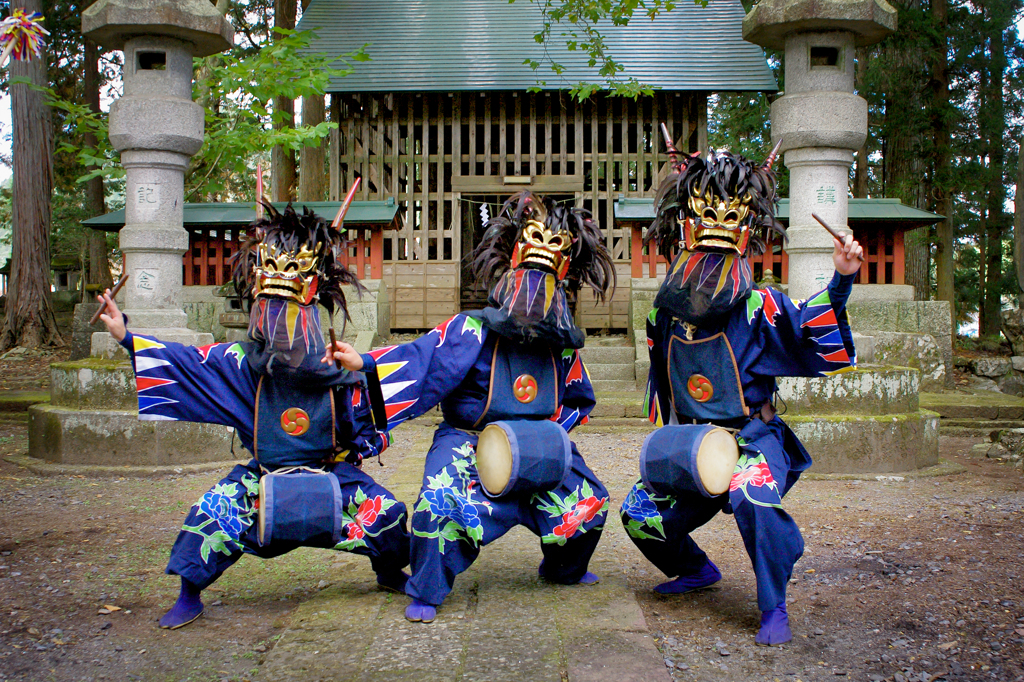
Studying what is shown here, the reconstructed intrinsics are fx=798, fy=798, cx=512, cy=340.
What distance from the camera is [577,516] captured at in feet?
10.9

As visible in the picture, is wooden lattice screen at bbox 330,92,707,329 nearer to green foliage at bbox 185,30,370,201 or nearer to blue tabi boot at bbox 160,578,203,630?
green foliage at bbox 185,30,370,201

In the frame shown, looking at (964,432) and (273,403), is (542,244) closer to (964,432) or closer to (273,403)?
(273,403)

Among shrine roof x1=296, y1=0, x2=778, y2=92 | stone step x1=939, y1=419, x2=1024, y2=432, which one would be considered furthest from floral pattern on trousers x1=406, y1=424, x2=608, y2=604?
shrine roof x1=296, y1=0, x2=778, y2=92

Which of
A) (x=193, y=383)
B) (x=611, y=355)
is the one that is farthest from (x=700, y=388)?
(x=611, y=355)

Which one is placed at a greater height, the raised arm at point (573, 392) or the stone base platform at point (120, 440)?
the raised arm at point (573, 392)

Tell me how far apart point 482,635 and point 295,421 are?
1.11 m

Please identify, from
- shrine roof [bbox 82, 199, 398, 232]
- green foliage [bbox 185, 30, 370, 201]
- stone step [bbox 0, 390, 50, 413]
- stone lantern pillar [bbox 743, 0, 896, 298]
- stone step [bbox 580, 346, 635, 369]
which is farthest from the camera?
shrine roof [bbox 82, 199, 398, 232]

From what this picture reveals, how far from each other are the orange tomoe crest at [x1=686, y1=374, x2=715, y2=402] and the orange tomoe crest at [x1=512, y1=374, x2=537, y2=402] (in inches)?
25.3

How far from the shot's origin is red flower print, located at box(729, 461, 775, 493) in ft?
9.86

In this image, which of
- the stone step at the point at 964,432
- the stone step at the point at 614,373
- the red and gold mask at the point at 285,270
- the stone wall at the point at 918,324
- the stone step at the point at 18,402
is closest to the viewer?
the red and gold mask at the point at 285,270

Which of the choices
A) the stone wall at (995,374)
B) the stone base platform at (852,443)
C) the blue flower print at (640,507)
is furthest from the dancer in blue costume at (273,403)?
the stone wall at (995,374)

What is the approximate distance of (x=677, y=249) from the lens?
3.55 meters

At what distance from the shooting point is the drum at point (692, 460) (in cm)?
303

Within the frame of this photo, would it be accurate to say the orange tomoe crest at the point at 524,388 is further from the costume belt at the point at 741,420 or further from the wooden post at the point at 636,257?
the wooden post at the point at 636,257
